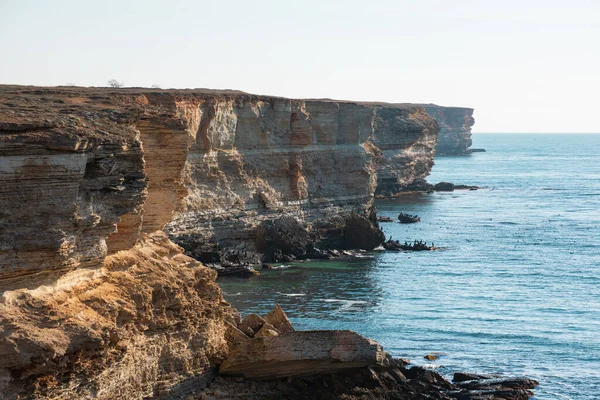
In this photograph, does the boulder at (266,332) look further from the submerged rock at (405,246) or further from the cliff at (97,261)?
the submerged rock at (405,246)

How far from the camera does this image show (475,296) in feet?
169

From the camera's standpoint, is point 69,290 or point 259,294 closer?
point 69,290

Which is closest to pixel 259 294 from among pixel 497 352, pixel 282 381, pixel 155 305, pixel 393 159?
pixel 497 352

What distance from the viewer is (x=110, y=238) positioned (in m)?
24.7

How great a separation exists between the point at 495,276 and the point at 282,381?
3174 cm

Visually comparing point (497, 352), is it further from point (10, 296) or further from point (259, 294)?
point (10, 296)

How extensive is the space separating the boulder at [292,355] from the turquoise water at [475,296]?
8.68 meters

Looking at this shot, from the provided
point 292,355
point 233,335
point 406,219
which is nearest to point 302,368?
point 292,355

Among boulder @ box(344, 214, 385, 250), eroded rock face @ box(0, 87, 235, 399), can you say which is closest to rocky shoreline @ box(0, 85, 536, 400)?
eroded rock face @ box(0, 87, 235, 399)

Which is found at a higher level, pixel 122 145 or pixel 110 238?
pixel 122 145

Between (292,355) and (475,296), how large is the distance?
81.7 ft

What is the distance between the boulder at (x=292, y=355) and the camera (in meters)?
28.6

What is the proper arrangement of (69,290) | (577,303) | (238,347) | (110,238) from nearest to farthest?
(69,290), (110,238), (238,347), (577,303)

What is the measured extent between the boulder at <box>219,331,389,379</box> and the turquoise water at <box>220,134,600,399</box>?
8.68 m
